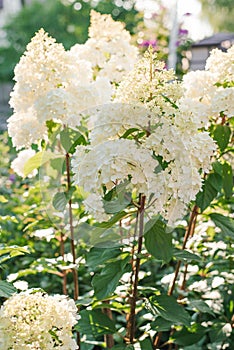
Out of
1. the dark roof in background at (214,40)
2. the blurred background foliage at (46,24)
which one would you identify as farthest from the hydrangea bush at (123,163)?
the blurred background foliage at (46,24)

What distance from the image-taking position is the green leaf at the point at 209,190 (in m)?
1.41

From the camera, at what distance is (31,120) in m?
1.49

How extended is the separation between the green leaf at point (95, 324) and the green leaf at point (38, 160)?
0.43m

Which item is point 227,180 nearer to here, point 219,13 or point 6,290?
point 6,290

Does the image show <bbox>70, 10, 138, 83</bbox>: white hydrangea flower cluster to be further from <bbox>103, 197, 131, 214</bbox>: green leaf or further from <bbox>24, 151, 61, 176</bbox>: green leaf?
<bbox>103, 197, 131, 214</bbox>: green leaf

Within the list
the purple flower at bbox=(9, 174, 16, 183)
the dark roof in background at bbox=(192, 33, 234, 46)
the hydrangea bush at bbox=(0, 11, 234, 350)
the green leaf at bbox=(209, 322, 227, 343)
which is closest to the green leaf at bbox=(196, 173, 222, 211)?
the hydrangea bush at bbox=(0, 11, 234, 350)

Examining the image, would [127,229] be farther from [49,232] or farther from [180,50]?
[180,50]

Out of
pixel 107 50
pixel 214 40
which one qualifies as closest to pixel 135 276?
pixel 107 50

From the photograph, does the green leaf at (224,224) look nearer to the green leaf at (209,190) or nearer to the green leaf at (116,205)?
the green leaf at (209,190)

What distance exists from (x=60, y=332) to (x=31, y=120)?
0.62 metres

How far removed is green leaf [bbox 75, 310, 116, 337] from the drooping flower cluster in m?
0.40

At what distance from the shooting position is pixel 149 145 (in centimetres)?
109

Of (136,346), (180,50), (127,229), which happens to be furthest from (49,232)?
(180,50)

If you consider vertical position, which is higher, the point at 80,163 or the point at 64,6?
the point at 64,6
